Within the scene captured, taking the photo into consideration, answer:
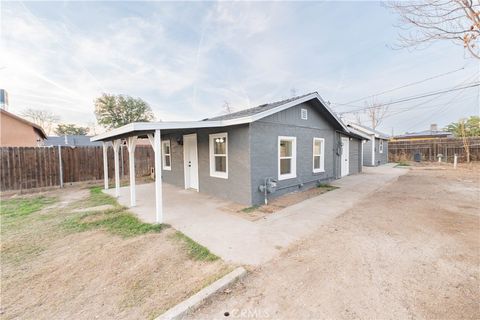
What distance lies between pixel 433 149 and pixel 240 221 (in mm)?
23164

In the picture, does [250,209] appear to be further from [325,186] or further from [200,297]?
[325,186]

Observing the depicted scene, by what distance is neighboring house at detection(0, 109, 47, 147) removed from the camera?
1150 cm

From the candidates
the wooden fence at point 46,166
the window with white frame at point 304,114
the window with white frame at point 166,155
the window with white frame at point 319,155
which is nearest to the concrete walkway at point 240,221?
the window with white frame at point 319,155

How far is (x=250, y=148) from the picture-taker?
554 cm

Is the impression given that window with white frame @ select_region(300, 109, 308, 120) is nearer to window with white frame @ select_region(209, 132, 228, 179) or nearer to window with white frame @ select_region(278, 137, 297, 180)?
window with white frame @ select_region(278, 137, 297, 180)

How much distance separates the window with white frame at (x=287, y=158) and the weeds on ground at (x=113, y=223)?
13.7ft

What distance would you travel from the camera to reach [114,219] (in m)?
4.75

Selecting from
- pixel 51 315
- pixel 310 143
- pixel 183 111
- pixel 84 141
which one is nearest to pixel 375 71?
pixel 310 143

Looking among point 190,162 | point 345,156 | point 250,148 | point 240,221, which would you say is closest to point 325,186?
point 345,156

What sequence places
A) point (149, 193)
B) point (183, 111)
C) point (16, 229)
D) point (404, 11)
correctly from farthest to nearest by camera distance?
point (183, 111) → point (149, 193) → point (16, 229) → point (404, 11)

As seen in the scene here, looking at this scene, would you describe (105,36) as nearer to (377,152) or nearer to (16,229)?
(16,229)

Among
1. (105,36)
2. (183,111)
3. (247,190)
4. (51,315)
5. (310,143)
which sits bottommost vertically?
(51,315)

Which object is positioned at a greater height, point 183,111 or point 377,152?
point 183,111

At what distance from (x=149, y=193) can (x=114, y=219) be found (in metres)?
2.69
